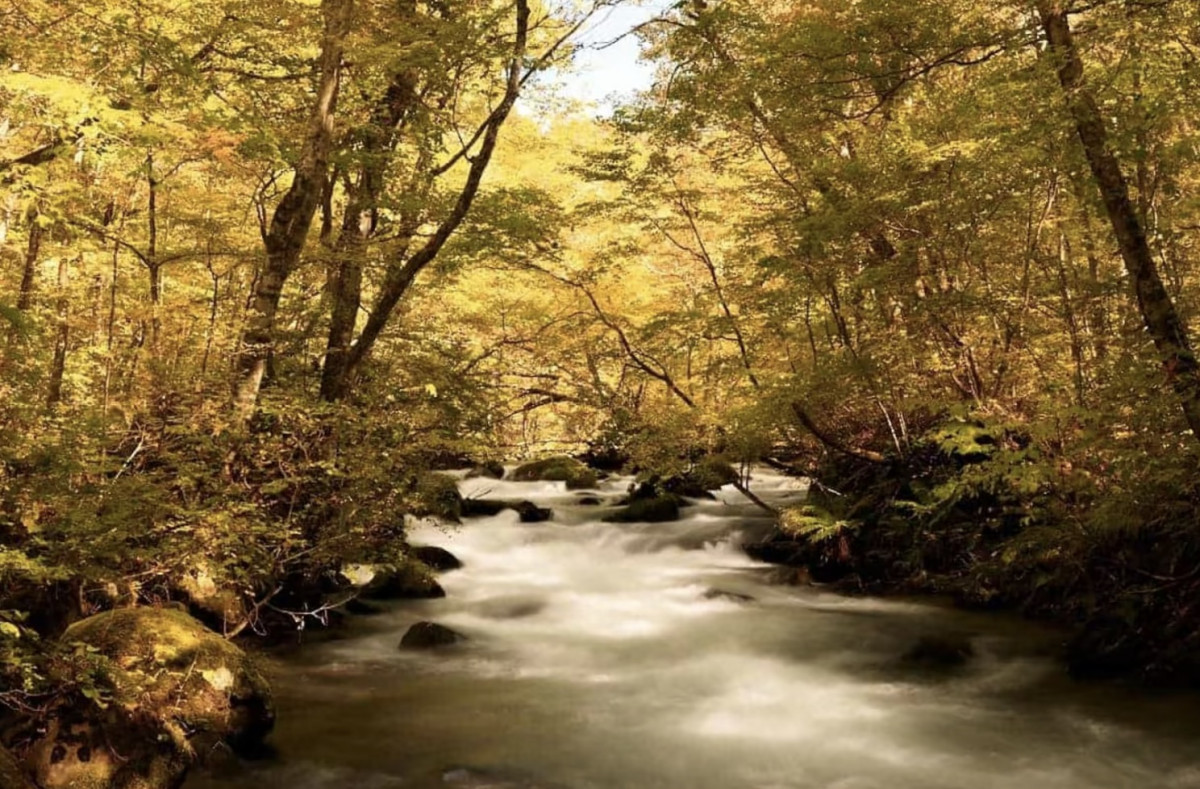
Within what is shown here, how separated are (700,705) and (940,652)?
2.94m

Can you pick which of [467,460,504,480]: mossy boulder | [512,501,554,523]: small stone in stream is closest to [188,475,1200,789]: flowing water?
[512,501,554,523]: small stone in stream

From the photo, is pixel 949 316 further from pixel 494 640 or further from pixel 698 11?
pixel 494 640

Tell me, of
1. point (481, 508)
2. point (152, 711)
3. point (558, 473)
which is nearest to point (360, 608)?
point (152, 711)

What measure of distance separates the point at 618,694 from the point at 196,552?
4260 mm

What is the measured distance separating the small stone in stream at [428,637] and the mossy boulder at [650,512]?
6775 millimetres

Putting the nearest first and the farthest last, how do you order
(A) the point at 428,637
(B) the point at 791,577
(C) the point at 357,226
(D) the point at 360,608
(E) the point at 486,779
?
(E) the point at 486,779 → (A) the point at 428,637 → (D) the point at 360,608 → (C) the point at 357,226 → (B) the point at 791,577

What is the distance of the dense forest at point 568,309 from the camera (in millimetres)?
5605

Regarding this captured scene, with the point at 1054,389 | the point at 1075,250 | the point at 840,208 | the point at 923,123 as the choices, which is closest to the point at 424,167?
the point at 840,208

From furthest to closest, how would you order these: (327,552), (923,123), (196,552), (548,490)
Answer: (548,490) → (923,123) → (327,552) → (196,552)

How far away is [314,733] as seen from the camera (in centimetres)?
655

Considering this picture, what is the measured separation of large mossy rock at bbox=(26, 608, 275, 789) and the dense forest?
0.03 m

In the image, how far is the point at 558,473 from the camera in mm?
20969

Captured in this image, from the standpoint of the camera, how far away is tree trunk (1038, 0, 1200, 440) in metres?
5.77

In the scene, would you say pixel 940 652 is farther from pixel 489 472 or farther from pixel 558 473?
pixel 489 472
